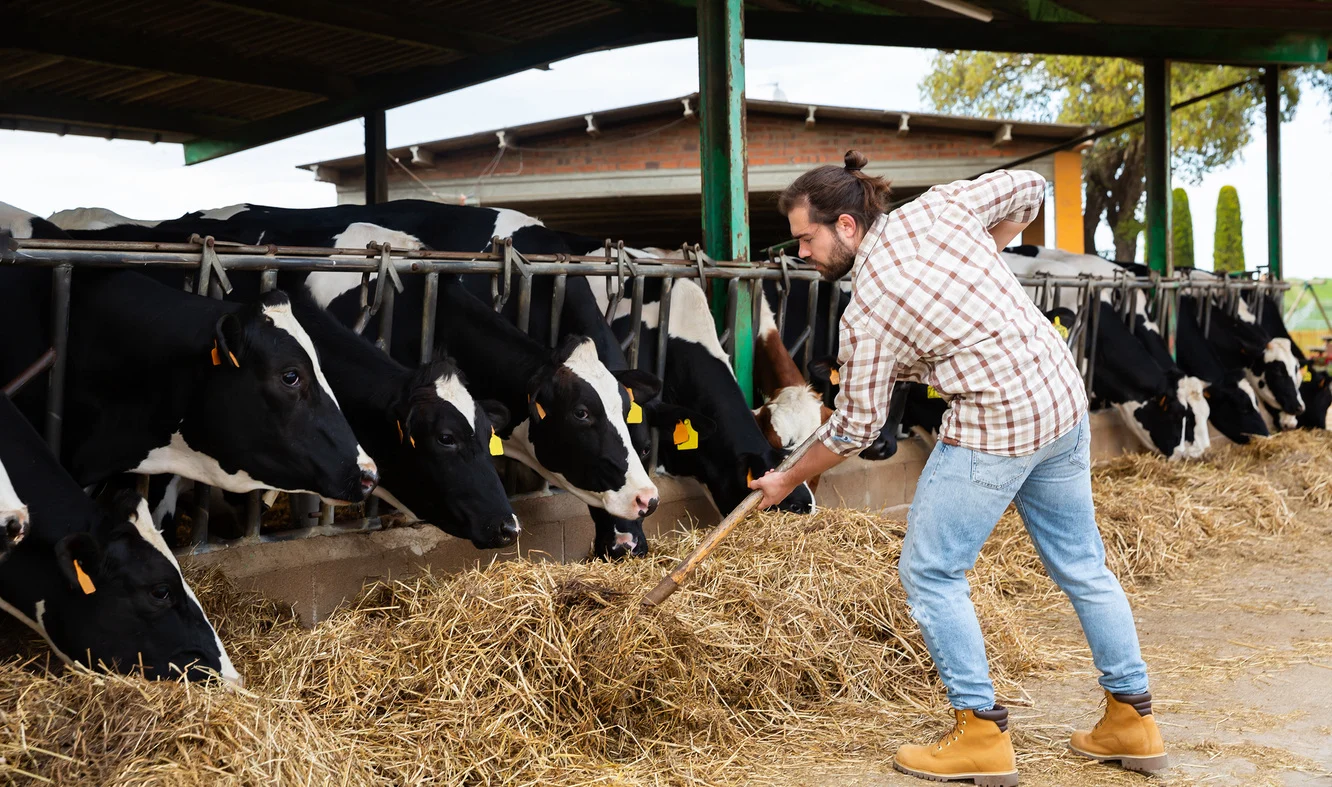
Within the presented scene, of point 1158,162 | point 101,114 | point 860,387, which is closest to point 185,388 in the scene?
point 860,387

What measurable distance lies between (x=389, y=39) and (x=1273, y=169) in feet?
28.6

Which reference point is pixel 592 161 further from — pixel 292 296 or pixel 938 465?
pixel 938 465

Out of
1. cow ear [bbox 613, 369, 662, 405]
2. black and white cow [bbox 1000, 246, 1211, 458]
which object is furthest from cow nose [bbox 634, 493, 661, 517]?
black and white cow [bbox 1000, 246, 1211, 458]

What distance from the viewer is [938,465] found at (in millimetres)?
3400

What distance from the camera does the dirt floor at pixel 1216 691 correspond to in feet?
11.5

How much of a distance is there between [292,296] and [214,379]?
1205mm

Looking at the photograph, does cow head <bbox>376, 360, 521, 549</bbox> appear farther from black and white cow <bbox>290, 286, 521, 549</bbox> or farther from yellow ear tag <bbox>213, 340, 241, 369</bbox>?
yellow ear tag <bbox>213, 340, 241, 369</bbox>

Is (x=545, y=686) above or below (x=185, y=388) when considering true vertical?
below

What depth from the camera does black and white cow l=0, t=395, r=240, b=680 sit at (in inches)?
132

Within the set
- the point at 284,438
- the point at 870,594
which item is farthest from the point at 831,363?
the point at 284,438

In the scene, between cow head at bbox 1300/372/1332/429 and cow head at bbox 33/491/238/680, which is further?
cow head at bbox 1300/372/1332/429

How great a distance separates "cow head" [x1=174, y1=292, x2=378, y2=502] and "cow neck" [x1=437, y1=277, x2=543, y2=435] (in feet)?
3.88

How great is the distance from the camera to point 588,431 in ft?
16.5

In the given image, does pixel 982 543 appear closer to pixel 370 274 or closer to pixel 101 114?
pixel 370 274
